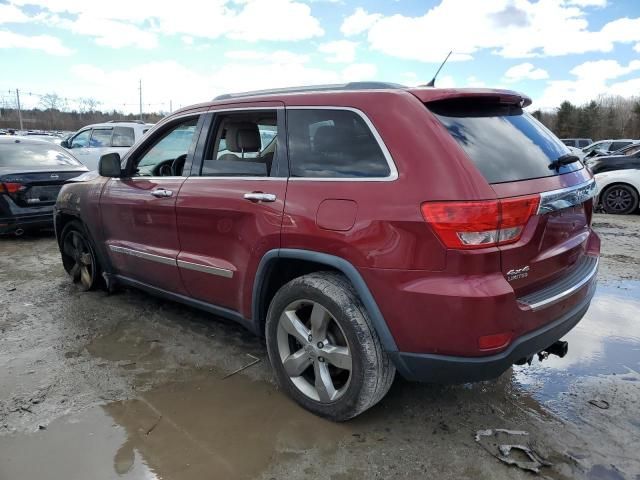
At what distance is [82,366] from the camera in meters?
3.42

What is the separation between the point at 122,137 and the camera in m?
12.1

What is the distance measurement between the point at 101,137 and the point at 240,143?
1036 centimetres

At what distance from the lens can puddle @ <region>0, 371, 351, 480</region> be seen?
7.88ft

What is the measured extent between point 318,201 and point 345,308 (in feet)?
1.88

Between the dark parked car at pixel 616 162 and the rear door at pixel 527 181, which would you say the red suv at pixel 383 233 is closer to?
the rear door at pixel 527 181

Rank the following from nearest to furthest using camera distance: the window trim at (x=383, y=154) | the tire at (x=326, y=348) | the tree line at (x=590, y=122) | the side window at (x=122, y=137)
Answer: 1. the window trim at (x=383, y=154)
2. the tire at (x=326, y=348)
3. the side window at (x=122, y=137)
4. the tree line at (x=590, y=122)

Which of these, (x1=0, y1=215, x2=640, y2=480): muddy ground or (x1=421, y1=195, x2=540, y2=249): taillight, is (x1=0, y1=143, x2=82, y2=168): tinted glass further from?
(x1=421, y1=195, x2=540, y2=249): taillight

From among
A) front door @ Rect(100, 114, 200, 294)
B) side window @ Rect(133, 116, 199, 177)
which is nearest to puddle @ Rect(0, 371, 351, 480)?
front door @ Rect(100, 114, 200, 294)

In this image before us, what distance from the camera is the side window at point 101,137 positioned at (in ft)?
40.2

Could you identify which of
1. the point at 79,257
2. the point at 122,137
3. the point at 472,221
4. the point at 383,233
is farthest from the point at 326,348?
the point at 122,137

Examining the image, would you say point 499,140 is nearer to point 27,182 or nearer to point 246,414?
point 246,414

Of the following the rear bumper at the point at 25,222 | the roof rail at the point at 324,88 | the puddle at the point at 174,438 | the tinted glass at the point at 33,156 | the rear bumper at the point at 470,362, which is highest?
the roof rail at the point at 324,88

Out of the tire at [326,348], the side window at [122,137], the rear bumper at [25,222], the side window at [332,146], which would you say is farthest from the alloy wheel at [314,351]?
the side window at [122,137]

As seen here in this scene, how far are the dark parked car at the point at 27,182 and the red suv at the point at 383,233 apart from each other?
4.76m
